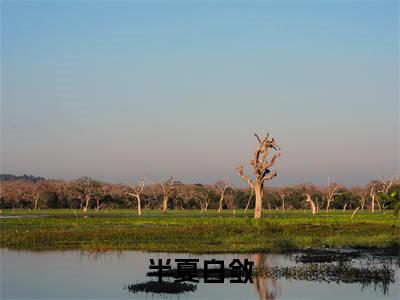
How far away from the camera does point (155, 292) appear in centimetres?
1862

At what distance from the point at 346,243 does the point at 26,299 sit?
21790 millimetres

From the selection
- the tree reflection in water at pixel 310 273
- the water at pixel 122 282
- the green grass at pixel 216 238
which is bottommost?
the water at pixel 122 282

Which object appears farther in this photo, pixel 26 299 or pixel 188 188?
pixel 188 188

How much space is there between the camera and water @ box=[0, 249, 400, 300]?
60.5 feet

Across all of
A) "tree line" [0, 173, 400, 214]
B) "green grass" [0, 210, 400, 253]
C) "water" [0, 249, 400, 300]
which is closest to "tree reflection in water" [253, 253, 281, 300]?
"water" [0, 249, 400, 300]

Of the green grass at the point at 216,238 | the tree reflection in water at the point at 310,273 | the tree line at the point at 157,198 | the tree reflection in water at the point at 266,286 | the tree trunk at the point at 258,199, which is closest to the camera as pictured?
the tree reflection in water at the point at 266,286

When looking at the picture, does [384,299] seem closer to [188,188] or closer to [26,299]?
[26,299]

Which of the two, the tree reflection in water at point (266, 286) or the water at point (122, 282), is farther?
the water at point (122, 282)

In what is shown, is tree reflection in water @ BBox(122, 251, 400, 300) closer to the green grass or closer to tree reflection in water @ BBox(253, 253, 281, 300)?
tree reflection in water @ BBox(253, 253, 281, 300)

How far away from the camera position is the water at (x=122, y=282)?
60.5ft

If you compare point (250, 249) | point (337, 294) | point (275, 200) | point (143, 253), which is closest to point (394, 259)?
point (250, 249)

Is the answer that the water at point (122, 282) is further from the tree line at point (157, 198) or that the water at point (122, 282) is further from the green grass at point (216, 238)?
the tree line at point (157, 198)

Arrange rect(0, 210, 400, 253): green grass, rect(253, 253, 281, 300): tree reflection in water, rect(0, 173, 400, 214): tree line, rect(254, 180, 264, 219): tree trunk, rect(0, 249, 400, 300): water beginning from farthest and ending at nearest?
rect(0, 173, 400, 214): tree line
rect(254, 180, 264, 219): tree trunk
rect(0, 210, 400, 253): green grass
rect(0, 249, 400, 300): water
rect(253, 253, 281, 300): tree reflection in water

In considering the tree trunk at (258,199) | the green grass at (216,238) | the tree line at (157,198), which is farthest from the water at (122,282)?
the tree line at (157,198)
